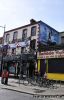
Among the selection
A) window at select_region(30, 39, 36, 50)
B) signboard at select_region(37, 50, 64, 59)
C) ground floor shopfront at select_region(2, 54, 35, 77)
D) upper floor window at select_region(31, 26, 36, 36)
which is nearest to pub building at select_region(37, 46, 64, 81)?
signboard at select_region(37, 50, 64, 59)

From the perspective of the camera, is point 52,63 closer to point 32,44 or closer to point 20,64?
point 20,64

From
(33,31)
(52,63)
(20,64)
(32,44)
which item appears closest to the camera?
(52,63)

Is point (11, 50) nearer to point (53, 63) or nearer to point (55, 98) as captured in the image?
point (53, 63)

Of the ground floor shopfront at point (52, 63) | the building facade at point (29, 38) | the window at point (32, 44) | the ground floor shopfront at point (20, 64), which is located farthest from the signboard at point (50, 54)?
the window at point (32, 44)

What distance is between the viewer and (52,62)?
97.5ft

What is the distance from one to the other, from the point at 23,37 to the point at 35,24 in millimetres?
3180

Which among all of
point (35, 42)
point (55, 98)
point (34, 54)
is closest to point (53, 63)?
point (34, 54)

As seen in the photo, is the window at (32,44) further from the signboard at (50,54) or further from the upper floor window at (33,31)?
the signboard at (50,54)

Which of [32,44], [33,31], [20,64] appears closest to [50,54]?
[20,64]

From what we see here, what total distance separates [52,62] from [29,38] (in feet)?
23.8

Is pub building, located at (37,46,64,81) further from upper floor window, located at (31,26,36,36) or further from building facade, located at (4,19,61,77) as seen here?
upper floor window, located at (31,26,36,36)

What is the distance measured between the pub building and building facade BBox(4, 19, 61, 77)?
1.89 metres

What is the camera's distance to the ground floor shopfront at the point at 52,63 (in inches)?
1113

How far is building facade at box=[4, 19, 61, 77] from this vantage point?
34.4 metres
